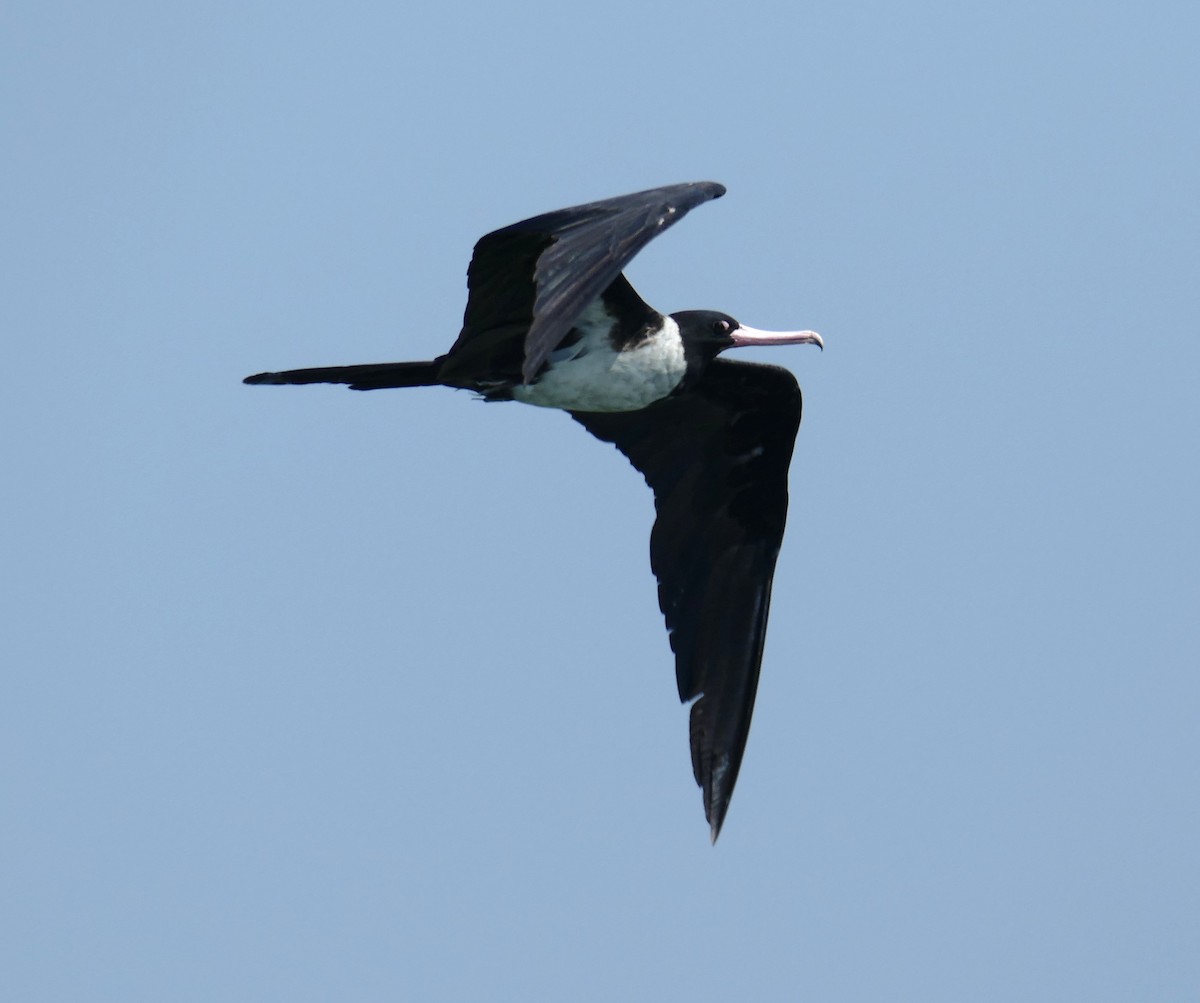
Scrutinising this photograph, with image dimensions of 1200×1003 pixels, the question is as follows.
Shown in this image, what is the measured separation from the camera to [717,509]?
8.79 metres

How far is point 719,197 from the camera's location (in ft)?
22.4

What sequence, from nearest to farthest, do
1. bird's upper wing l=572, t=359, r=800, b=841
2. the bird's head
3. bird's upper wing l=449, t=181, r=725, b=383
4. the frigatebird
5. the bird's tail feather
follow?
bird's upper wing l=449, t=181, r=725, b=383
the frigatebird
the bird's tail feather
the bird's head
bird's upper wing l=572, t=359, r=800, b=841

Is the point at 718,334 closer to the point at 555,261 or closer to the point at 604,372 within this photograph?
the point at 604,372

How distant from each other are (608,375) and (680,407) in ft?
3.45

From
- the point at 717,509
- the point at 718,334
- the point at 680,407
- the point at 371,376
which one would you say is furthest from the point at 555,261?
the point at 717,509

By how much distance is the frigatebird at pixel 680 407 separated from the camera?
705 centimetres

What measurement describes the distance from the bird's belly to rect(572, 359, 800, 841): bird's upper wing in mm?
598

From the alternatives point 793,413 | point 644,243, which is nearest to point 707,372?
point 793,413

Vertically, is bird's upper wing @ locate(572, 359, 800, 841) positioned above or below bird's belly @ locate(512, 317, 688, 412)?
below

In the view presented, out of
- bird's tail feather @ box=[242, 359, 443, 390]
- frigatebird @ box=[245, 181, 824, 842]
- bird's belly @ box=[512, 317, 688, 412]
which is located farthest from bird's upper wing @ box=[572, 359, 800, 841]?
bird's tail feather @ box=[242, 359, 443, 390]

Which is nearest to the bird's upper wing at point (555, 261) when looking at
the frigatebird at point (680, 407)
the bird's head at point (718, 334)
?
the frigatebird at point (680, 407)

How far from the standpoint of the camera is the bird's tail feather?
7.49 m

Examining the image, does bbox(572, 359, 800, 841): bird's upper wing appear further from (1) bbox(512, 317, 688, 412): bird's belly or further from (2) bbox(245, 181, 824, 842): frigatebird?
(1) bbox(512, 317, 688, 412): bird's belly

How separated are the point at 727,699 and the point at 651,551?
745 millimetres
